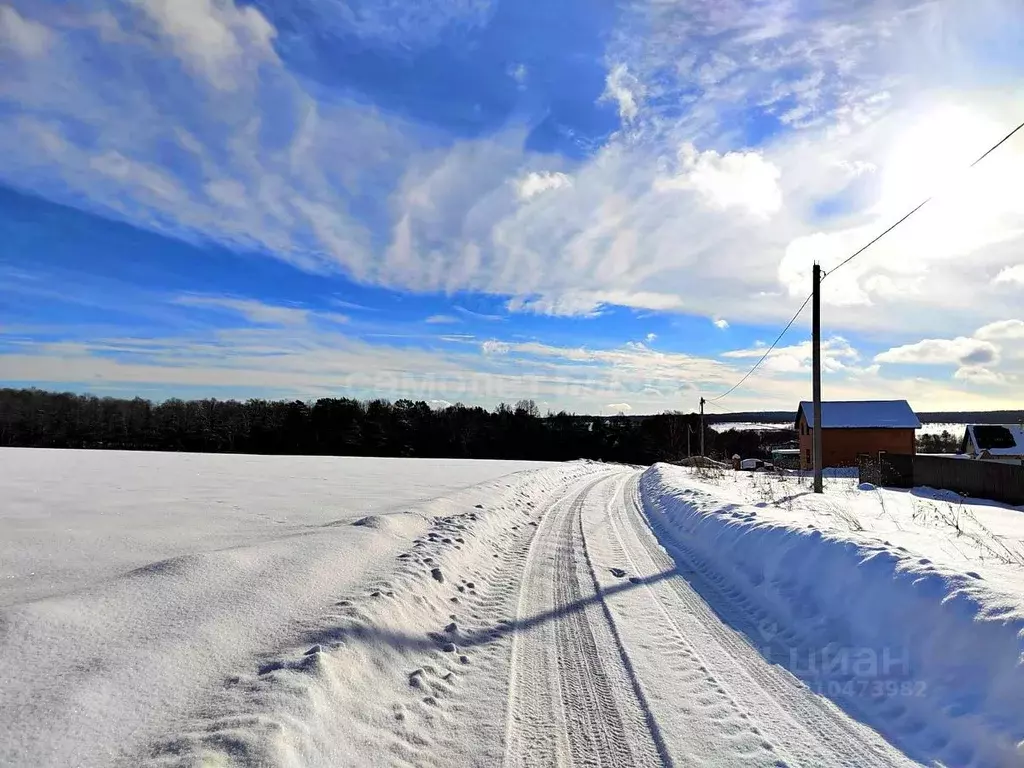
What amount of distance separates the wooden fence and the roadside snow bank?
14.9 metres

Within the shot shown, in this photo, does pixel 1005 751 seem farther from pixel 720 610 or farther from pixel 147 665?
pixel 147 665

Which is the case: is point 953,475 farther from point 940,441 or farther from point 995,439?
point 940,441

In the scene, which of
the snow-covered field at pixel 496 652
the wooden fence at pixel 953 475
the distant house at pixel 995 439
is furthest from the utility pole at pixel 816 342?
the distant house at pixel 995 439

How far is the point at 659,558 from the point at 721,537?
1376 mm

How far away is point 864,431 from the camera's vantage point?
44.6 metres

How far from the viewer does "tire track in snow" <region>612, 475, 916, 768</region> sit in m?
3.68

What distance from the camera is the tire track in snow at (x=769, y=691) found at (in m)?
3.68

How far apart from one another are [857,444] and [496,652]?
4754cm

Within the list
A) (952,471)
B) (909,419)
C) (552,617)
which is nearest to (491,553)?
(552,617)

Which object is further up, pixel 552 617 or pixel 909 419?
pixel 909 419

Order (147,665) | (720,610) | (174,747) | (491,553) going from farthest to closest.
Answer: (491,553) → (720,610) → (147,665) → (174,747)

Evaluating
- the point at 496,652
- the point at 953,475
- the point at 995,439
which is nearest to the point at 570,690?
the point at 496,652

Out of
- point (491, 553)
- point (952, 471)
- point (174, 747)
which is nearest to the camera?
→ point (174, 747)

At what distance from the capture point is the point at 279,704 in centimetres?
369
